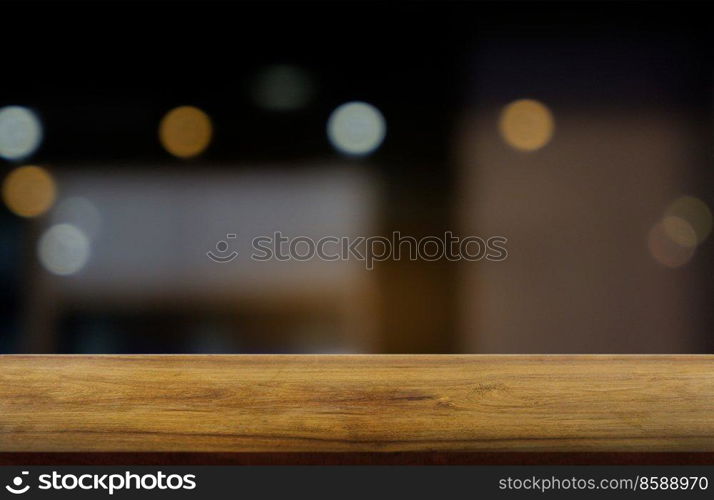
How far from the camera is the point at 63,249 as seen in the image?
1.06 meters

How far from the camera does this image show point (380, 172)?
109cm

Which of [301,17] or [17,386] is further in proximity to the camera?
[301,17]

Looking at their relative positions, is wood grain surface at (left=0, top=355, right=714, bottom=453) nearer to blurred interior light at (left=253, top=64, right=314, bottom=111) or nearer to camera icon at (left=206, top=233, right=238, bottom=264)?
camera icon at (left=206, top=233, right=238, bottom=264)

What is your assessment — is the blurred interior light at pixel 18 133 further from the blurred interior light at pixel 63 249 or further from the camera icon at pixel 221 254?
the camera icon at pixel 221 254

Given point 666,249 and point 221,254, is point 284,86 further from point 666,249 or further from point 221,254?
point 666,249

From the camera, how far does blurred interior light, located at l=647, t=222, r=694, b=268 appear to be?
1.06 metres

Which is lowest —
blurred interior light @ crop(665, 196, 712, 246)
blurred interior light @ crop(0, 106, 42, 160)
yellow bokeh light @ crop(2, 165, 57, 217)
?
blurred interior light @ crop(665, 196, 712, 246)

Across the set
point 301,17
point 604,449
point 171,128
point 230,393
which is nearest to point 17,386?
point 230,393

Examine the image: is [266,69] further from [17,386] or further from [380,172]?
[17,386]

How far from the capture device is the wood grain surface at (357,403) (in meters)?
0.97

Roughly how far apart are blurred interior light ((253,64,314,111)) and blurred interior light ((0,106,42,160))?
0.47 meters

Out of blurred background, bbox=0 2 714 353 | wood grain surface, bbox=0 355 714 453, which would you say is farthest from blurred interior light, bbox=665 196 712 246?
wood grain surface, bbox=0 355 714 453

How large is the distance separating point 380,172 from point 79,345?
2.33 ft
